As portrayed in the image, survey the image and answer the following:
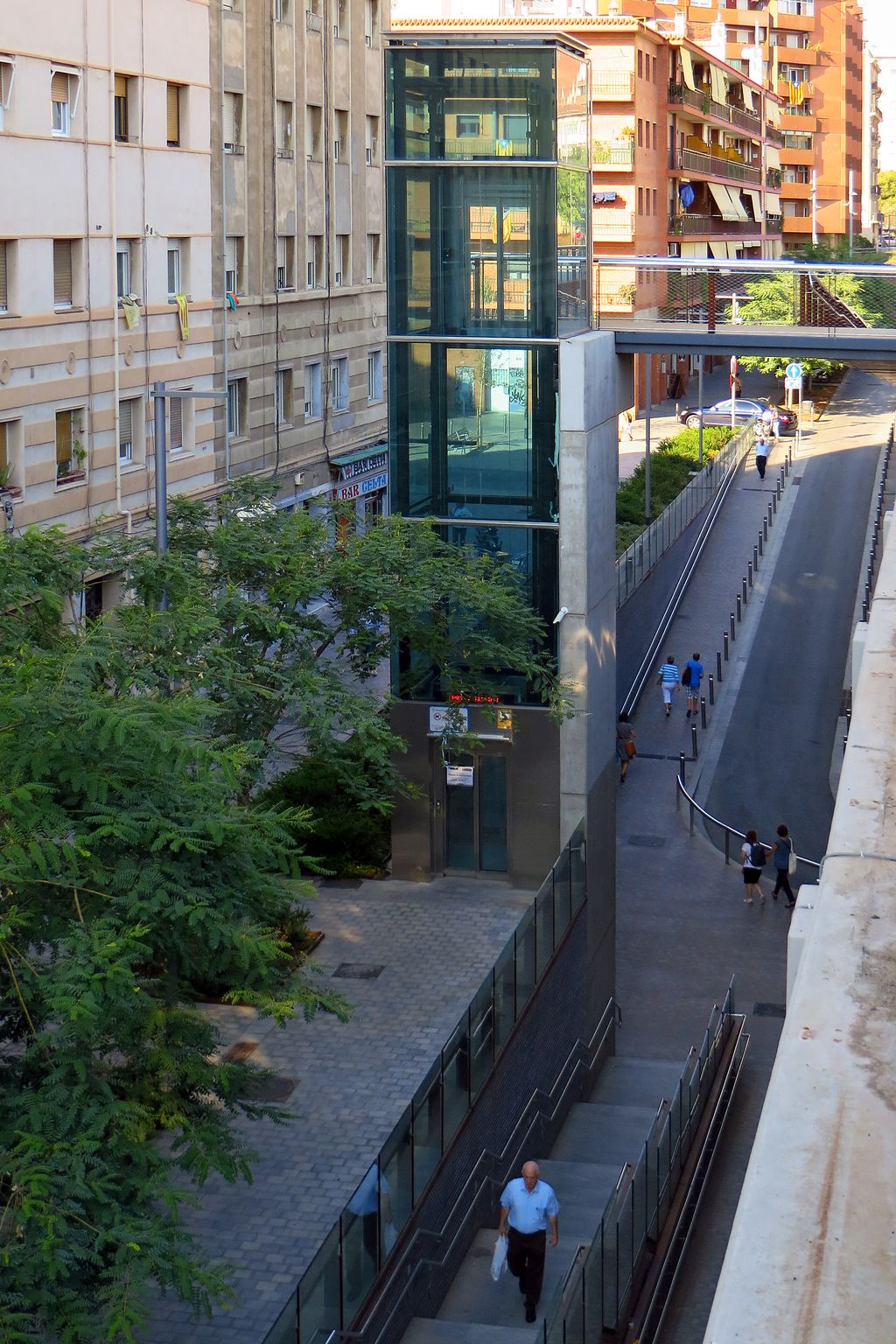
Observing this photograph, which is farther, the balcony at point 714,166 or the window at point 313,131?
the balcony at point 714,166

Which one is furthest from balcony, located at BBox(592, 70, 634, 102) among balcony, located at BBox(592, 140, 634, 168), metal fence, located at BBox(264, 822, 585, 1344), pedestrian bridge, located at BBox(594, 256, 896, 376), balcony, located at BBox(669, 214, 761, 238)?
metal fence, located at BBox(264, 822, 585, 1344)

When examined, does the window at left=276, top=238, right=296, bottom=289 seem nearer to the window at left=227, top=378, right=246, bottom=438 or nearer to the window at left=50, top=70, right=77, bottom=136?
the window at left=227, top=378, right=246, bottom=438

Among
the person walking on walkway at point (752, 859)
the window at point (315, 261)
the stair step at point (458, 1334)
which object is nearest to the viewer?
the stair step at point (458, 1334)

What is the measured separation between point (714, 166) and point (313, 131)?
46.3 m

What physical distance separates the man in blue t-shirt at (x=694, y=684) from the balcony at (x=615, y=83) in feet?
124

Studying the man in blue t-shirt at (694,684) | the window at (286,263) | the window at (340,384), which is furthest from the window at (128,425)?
the window at (340,384)

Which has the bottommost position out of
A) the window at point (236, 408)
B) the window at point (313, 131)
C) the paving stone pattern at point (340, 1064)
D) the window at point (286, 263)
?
the paving stone pattern at point (340, 1064)

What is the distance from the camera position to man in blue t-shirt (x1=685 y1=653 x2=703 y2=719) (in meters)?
35.1

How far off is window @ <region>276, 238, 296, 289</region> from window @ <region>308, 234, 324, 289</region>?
1.20 meters

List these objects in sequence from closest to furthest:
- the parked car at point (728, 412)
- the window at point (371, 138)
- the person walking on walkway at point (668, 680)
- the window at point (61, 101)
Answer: the window at point (61, 101)
the person walking on walkway at point (668, 680)
the window at point (371, 138)
the parked car at point (728, 412)

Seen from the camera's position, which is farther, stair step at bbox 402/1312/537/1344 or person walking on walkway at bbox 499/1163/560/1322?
person walking on walkway at bbox 499/1163/560/1322

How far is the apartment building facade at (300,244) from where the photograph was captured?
36.2m

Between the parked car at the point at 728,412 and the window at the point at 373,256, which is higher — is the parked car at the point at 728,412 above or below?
below

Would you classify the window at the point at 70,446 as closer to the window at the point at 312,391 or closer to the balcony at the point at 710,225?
the window at the point at 312,391
